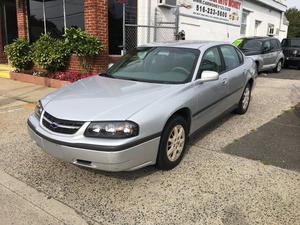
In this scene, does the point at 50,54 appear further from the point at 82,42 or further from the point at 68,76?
the point at 82,42

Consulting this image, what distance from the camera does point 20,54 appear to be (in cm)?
1091

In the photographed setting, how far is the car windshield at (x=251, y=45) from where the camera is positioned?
12859 mm

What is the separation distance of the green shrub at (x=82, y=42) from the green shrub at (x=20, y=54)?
2778 mm

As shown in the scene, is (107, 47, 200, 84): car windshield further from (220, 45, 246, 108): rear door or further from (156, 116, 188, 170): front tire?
(220, 45, 246, 108): rear door

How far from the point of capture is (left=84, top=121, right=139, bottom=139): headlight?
3.24 metres

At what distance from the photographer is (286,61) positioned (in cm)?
1652

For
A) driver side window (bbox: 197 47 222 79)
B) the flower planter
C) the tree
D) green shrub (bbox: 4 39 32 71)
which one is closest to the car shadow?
driver side window (bbox: 197 47 222 79)

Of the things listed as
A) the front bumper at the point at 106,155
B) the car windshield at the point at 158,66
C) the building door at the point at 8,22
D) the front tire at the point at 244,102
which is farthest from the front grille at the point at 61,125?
the building door at the point at 8,22

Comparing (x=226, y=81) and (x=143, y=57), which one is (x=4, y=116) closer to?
(x=143, y=57)

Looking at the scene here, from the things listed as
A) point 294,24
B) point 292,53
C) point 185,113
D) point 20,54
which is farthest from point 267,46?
point 294,24

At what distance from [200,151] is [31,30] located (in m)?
9.21

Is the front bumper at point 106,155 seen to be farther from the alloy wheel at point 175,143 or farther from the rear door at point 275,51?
the rear door at point 275,51

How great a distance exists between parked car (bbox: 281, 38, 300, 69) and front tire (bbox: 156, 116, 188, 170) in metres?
14.0

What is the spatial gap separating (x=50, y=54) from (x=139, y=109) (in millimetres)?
7071
